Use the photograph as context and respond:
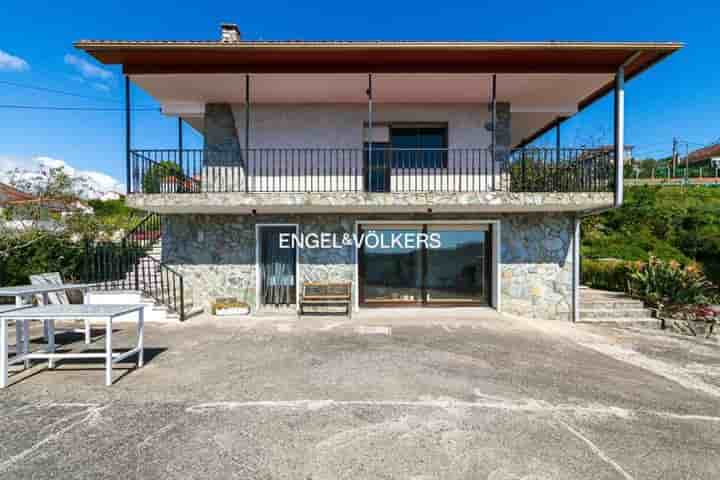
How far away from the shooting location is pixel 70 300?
8312 millimetres

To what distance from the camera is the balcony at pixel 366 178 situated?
299 inches

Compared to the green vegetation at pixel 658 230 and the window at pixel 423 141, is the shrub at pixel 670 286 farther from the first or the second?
the window at pixel 423 141

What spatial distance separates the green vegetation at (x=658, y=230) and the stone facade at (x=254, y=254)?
17.7ft

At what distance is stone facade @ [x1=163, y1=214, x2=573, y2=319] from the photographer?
29.1ft

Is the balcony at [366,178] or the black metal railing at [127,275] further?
the black metal railing at [127,275]

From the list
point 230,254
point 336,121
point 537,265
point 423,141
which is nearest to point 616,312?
point 537,265

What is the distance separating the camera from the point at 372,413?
3.66 metres

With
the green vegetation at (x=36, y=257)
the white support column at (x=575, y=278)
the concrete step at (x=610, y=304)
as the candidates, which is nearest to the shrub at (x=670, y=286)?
the concrete step at (x=610, y=304)

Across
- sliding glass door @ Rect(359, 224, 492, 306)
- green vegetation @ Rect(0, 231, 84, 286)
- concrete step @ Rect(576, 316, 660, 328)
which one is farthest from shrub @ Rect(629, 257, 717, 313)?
green vegetation @ Rect(0, 231, 84, 286)

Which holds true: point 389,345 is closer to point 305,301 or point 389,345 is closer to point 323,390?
point 323,390

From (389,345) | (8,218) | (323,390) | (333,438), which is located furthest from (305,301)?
(8,218)

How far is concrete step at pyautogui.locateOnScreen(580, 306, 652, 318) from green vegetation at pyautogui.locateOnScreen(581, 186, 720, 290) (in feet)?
13.5

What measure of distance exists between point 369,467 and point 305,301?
19.4 feet

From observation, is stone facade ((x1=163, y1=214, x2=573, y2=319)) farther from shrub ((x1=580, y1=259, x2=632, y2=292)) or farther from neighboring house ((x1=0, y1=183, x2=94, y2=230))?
neighboring house ((x1=0, y1=183, x2=94, y2=230))
